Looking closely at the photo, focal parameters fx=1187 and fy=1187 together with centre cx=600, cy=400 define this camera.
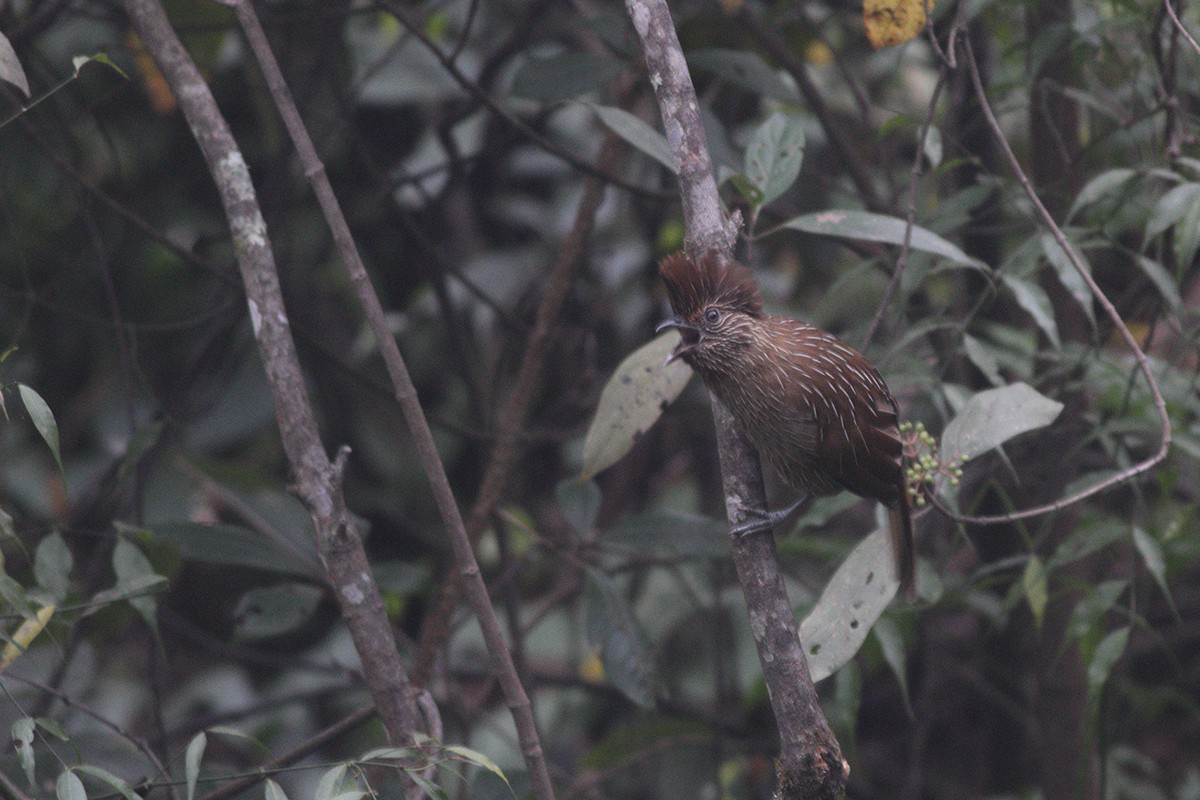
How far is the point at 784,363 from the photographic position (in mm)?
2096

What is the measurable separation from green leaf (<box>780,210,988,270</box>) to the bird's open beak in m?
0.26

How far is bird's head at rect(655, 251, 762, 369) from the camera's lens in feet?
6.55

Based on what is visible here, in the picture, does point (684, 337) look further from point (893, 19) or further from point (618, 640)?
point (618, 640)

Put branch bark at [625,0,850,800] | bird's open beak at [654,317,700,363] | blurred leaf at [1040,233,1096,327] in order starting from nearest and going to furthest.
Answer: branch bark at [625,0,850,800] < bird's open beak at [654,317,700,363] < blurred leaf at [1040,233,1096,327]

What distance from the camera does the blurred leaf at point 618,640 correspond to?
2.57m

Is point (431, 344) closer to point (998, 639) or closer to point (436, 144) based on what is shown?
point (436, 144)

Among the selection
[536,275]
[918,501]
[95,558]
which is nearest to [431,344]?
[536,275]

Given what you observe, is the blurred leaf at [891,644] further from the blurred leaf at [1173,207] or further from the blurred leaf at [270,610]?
the blurred leaf at [270,610]

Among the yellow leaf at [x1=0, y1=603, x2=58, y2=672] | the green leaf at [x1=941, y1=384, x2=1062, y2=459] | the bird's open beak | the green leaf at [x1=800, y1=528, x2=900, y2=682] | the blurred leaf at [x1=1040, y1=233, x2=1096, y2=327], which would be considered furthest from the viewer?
the blurred leaf at [x1=1040, y1=233, x2=1096, y2=327]

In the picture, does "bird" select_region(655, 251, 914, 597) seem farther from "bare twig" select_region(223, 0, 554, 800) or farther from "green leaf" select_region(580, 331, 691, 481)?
"bare twig" select_region(223, 0, 554, 800)

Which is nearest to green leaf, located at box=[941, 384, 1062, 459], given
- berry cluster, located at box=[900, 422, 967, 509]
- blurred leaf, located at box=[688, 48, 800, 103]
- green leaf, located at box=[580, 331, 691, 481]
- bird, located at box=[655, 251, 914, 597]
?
berry cluster, located at box=[900, 422, 967, 509]

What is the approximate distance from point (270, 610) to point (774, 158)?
1445 millimetres

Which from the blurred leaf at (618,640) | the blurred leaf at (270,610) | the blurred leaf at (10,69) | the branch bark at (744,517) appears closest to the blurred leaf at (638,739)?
the blurred leaf at (618,640)

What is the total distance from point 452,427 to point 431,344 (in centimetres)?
118
